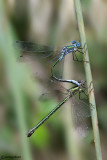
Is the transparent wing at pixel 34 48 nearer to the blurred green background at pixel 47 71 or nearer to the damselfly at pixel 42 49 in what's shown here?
the damselfly at pixel 42 49

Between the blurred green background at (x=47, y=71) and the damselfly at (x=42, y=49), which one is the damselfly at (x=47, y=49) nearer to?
the damselfly at (x=42, y=49)

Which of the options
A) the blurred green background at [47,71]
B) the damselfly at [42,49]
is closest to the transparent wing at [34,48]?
the damselfly at [42,49]

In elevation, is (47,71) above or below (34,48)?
below

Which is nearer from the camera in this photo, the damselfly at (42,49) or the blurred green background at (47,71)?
the damselfly at (42,49)

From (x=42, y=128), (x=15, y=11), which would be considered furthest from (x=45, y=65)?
(x=15, y=11)

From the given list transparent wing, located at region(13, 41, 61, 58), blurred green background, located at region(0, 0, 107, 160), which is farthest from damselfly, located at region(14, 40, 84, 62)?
blurred green background, located at region(0, 0, 107, 160)

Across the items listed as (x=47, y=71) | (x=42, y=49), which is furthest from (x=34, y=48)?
(x=47, y=71)

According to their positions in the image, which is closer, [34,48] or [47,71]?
[34,48]

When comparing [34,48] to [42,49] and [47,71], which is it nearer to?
[42,49]

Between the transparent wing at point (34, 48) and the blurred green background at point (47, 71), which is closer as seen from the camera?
the transparent wing at point (34, 48)
